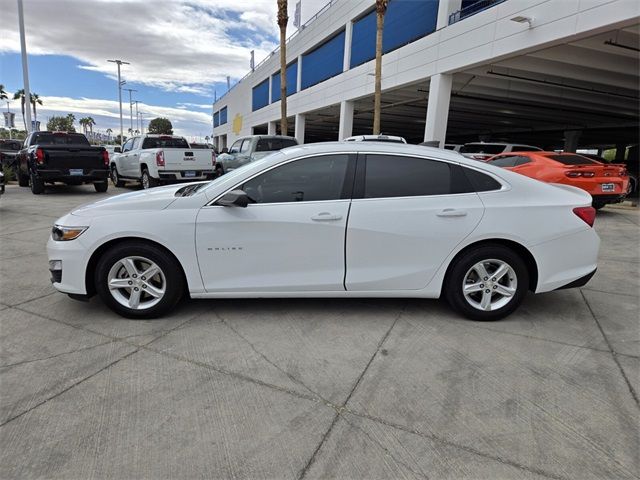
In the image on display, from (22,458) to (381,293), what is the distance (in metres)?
2.69

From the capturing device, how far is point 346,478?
79.8 inches

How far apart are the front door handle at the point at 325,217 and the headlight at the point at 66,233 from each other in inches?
77.3

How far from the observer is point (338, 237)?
3553 mm

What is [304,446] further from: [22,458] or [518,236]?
[518,236]

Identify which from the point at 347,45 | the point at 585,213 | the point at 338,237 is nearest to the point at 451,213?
the point at 338,237

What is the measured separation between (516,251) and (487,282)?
39 centimetres

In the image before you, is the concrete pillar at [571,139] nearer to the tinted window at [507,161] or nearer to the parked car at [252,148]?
the tinted window at [507,161]

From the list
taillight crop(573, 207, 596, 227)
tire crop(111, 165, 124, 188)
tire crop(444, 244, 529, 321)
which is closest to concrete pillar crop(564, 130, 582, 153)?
tire crop(111, 165, 124, 188)

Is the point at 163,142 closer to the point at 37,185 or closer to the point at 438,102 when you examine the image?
the point at 37,185

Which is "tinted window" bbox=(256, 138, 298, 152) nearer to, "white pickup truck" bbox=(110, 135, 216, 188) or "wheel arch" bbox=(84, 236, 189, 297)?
"white pickup truck" bbox=(110, 135, 216, 188)

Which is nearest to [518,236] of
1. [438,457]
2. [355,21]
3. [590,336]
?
[590,336]

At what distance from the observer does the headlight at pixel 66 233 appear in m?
3.54

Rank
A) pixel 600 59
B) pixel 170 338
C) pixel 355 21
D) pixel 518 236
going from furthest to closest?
pixel 355 21, pixel 600 59, pixel 518 236, pixel 170 338

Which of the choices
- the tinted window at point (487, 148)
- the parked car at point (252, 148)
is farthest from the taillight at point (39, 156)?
the tinted window at point (487, 148)
